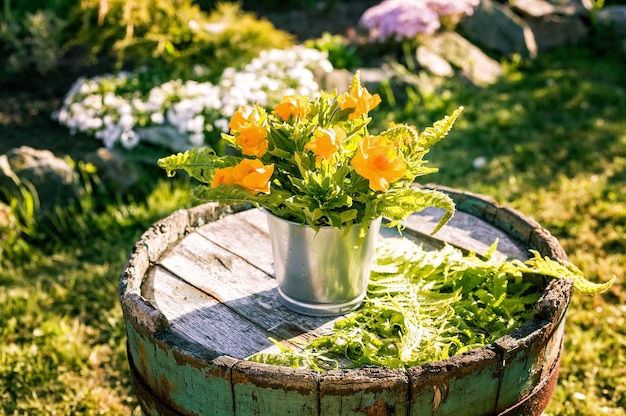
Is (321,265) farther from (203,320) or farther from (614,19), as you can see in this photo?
(614,19)

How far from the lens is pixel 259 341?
182 centimetres

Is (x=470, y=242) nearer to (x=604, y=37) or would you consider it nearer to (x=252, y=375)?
(x=252, y=375)

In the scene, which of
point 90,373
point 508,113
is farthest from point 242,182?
point 508,113

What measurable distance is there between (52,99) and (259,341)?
4.13 metres

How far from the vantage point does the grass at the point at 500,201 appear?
2.95m

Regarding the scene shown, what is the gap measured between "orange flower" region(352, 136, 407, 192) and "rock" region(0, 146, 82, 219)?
2.81 meters

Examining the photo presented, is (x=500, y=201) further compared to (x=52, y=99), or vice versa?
(x=52, y=99)

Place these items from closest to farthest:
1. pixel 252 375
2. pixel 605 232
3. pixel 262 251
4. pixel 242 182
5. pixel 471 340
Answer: pixel 252 375 < pixel 242 182 < pixel 471 340 < pixel 262 251 < pixel 605 232

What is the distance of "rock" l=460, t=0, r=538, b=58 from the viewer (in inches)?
257

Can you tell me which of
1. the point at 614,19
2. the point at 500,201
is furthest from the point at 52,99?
the point at 614,19

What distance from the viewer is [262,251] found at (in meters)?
2.26

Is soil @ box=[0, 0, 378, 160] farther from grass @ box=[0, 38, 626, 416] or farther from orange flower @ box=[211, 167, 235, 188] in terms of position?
orange flower @ box=[211, 167, 235, 188]

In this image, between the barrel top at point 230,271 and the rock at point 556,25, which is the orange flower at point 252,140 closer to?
the barrel top at point 230,271

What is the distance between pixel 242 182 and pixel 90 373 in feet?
5.68
